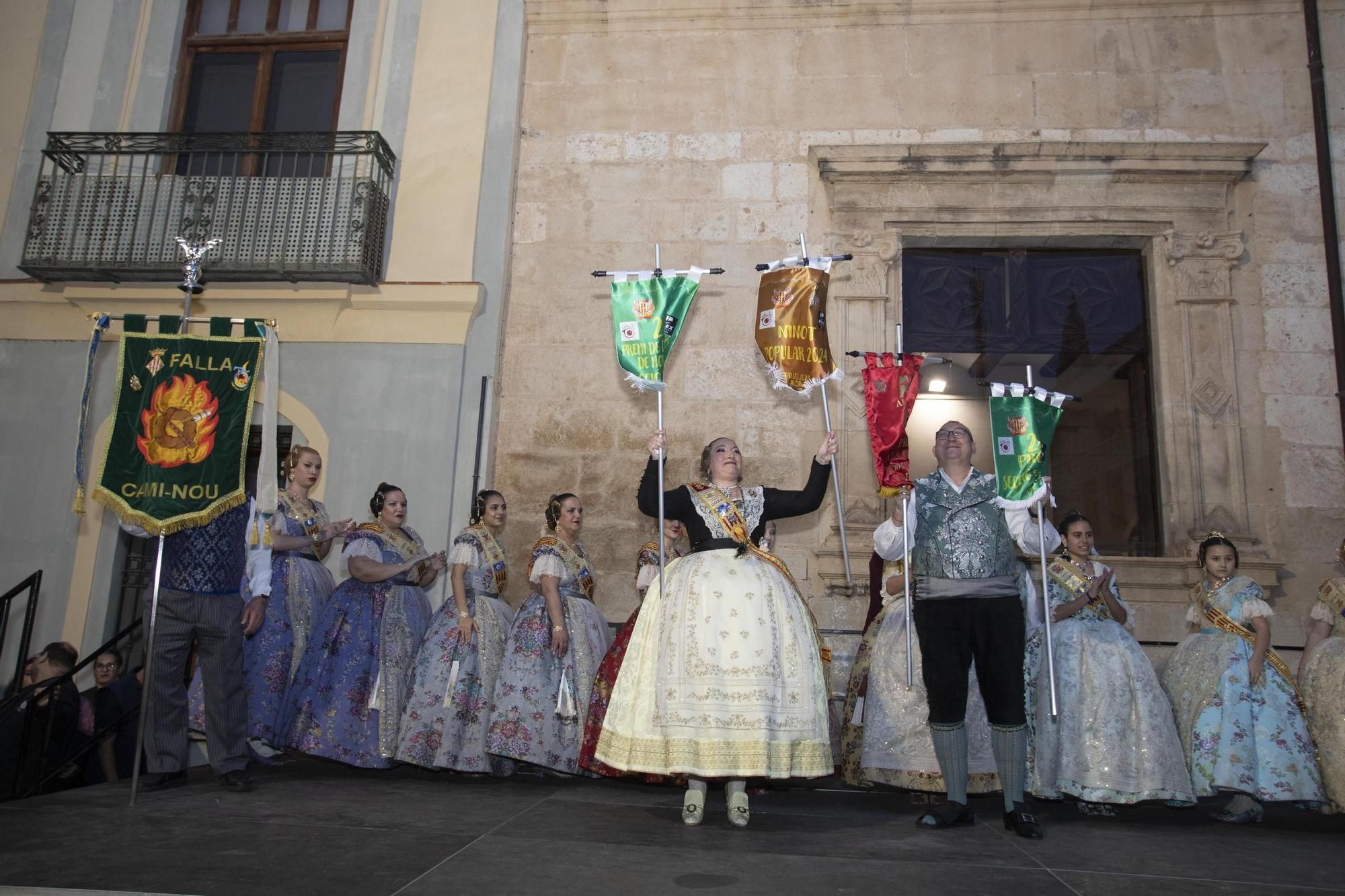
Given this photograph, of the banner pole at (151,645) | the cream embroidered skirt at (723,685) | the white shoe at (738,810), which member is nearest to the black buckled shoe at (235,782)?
the banner pole at (151,645)

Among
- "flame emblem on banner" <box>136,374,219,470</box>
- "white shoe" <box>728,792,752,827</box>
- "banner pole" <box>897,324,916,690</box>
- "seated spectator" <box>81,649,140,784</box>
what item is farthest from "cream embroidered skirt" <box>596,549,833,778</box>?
"seated spectator" <box>81,649,140,784</box>

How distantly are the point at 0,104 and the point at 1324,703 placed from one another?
1086 cm

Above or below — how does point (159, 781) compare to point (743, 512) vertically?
below

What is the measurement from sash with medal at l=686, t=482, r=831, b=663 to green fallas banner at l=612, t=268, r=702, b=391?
1000mm

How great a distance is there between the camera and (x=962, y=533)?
15.5 feet

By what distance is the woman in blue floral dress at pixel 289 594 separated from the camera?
20.3ft

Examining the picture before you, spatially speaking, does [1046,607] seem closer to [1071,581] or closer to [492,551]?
[1071,581]

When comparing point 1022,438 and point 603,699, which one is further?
point 603,699

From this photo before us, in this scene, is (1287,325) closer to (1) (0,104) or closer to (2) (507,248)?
(2) (507,248)

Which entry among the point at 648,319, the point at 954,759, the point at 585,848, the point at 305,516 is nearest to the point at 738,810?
the point at 585,848

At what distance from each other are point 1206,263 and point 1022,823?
5.13 m

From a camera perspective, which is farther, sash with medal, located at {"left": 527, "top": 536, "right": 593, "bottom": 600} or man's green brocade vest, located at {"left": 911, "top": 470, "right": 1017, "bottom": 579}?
sash with medal, located at {"left": 527, "top": 536, "right": 593, "bottom": 600}

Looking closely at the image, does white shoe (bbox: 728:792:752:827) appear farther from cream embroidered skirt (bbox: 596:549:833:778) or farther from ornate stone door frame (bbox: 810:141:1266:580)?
ornate stone door frame (bbox: 810:141:1266:580)

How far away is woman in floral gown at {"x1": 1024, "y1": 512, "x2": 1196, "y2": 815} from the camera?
5.18 metres
